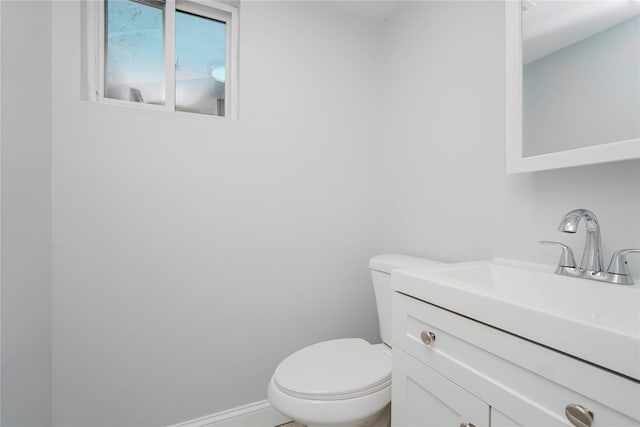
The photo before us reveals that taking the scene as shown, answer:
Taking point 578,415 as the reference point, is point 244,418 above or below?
below

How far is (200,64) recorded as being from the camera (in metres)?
1.52

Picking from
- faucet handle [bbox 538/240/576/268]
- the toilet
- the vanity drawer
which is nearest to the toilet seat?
the toilet

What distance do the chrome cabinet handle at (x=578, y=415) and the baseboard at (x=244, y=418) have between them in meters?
1.37

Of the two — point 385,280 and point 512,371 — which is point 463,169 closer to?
point 385,280

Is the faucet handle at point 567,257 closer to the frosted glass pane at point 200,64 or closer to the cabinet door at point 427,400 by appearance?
the cabinet door at point 427,400

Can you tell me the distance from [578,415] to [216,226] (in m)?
1.34

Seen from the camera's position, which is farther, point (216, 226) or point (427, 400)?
point (216, 226)

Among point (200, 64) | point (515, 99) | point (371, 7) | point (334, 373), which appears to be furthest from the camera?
point (371, 7)

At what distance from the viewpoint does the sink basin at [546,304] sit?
0.48 metres

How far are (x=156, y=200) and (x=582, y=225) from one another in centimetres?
158

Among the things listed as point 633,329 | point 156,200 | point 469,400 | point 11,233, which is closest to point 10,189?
point 11,233

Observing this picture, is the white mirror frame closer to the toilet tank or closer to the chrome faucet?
the chrome faucet

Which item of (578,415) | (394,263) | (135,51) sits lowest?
(578,415)

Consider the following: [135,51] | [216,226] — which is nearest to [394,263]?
[216,226]
